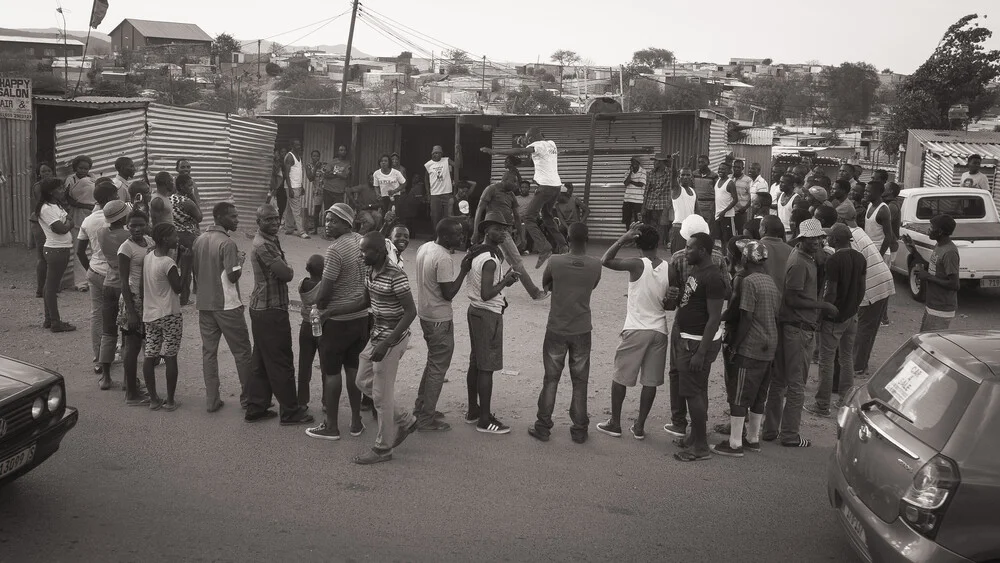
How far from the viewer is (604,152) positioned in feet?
56.3

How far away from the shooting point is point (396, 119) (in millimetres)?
18156

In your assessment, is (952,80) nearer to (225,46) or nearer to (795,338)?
(795,338)

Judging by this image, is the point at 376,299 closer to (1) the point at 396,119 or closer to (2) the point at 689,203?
(2) the point at 689,203

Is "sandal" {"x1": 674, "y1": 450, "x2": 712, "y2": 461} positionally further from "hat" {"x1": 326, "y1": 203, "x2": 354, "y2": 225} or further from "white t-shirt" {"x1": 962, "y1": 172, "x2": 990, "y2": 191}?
"white t-shirt" {"x1": 962, "y1": 172, "x2": 990, "y2": 191}

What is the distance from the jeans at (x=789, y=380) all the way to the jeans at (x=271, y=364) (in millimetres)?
3776

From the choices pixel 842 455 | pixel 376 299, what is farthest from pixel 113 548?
pixel 842 455

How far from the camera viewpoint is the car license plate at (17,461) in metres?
4.79

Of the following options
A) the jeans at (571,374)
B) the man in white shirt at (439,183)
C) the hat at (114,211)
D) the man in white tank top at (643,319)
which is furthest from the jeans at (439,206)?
the man in white tank top at (643,319)

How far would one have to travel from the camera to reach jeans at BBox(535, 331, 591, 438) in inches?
255

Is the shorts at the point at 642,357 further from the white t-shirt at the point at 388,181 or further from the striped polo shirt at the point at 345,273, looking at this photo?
the white t-shirt at the point at 388,181

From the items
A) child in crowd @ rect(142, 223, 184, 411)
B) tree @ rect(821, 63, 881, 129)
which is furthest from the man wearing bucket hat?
tree @ rect(821, 63, 881, 129)

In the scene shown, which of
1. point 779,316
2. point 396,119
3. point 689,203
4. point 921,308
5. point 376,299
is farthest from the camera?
point 396,119

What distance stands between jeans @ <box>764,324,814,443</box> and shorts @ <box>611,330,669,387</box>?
0.94 meters

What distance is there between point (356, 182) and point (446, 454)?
13.6m
